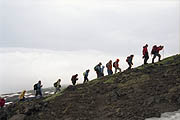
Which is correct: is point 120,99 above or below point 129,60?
below

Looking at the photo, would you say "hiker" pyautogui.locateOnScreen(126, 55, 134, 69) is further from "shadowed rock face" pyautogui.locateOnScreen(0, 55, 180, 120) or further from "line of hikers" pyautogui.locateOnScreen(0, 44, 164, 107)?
"shadowed rock face" pyautogui.locateOnScreen(0, 55, 180, 120)

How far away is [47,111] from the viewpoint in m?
25.7

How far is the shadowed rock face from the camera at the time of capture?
2194 cm

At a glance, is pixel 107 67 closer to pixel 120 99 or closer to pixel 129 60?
pixel 129 60

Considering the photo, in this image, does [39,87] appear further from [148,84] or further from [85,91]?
[148,84]

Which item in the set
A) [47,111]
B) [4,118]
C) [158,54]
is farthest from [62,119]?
[158,54]

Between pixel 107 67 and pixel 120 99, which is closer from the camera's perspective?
pixel 120 99

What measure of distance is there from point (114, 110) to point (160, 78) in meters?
6.79

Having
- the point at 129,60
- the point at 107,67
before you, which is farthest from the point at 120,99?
the point at 107,67

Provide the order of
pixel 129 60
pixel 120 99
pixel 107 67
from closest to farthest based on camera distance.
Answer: pixel 120 99 < pixel 129 60 < pixel 107 67

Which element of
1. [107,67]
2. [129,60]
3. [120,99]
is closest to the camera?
[120,99]

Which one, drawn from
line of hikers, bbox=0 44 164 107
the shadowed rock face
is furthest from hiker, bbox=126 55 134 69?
the shadowed rock face

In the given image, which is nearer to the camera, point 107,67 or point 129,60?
→ point 129,60

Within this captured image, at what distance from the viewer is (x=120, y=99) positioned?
81.5ft
